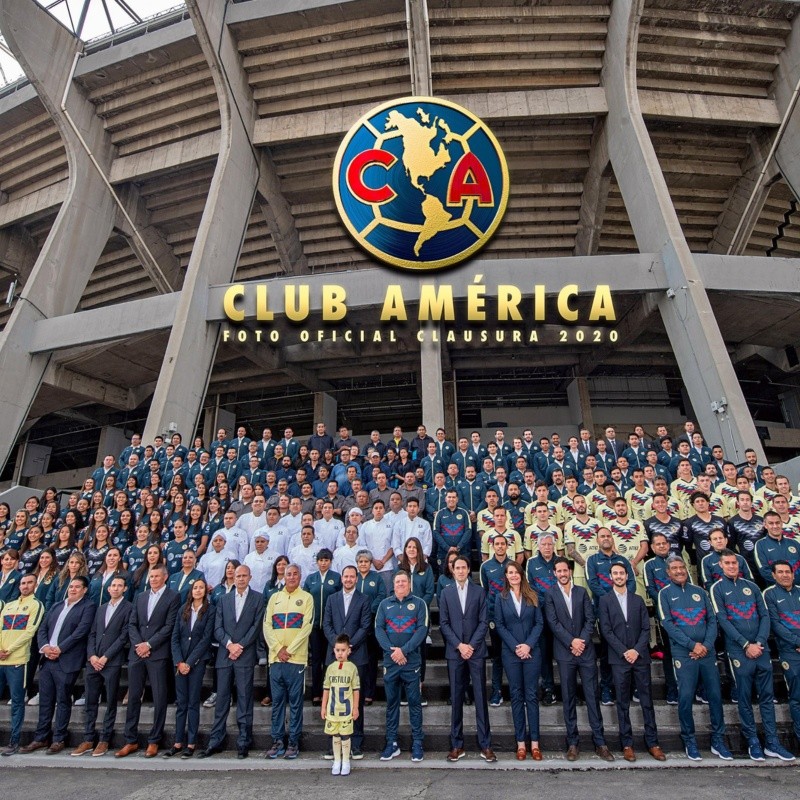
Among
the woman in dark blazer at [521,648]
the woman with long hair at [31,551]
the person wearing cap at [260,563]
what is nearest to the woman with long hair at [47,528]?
the woman with long hair at [31,551]

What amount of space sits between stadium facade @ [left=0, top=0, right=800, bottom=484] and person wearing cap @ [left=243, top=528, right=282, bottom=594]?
6446mm

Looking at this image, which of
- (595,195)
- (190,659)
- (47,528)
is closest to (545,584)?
(190,659)

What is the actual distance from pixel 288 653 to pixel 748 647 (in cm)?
379

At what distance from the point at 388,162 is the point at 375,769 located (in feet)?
39.5

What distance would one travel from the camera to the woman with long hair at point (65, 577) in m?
5.25

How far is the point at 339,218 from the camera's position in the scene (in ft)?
48.1

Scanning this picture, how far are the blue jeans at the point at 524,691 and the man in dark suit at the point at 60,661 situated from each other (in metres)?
3.94

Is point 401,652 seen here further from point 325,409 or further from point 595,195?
point 325,409

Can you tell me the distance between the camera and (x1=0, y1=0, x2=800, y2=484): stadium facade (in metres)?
12.0

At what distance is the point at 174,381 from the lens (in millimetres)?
11617

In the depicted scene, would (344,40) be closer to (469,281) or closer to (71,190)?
(469,281)

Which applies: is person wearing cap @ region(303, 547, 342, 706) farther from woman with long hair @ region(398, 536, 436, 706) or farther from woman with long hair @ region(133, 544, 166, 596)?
woman with long hair @ region(133, 544, 166, 596)

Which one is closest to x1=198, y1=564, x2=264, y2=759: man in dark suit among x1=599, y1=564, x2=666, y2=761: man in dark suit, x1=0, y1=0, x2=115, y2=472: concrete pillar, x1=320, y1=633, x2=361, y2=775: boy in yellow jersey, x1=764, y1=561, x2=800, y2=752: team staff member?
x1=320, y1=633, x2=361, y2=775: boy in yellow jersey

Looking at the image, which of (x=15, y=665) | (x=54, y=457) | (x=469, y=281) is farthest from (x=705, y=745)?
(x=54, y=457)
